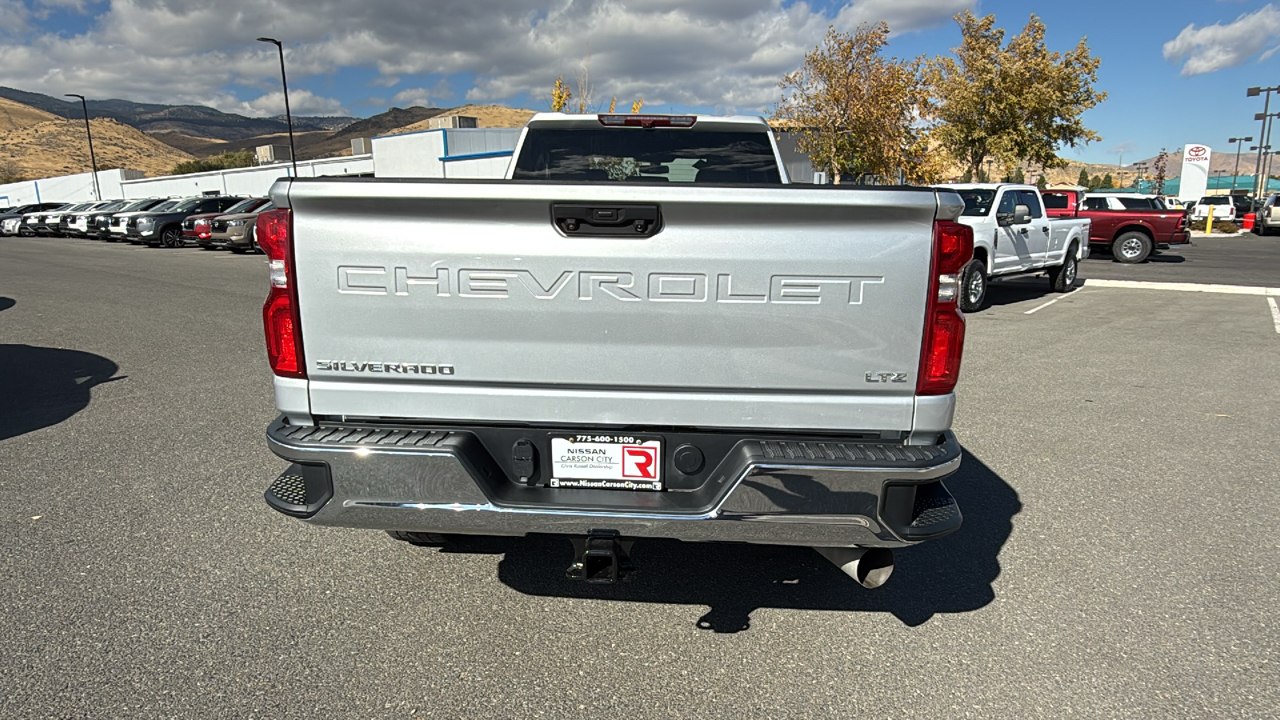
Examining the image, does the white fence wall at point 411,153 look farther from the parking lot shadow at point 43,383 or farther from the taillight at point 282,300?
the taillight at point 282,300

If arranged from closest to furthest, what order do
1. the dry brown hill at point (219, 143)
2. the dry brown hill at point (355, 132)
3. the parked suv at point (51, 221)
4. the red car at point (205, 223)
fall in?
the red car at point (205, 223) < the parked suv at point (51, 221) < the dry brown hill at point (355, 132) < the dry brown hill at point (219, 143)

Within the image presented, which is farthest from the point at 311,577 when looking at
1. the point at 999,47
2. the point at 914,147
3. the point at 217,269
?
the point at 999,47

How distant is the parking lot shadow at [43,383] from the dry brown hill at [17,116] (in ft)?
469

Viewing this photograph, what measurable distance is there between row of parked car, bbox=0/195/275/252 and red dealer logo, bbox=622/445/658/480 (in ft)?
58.9

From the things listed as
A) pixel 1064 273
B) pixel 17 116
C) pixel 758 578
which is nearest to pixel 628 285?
pixel 758 578

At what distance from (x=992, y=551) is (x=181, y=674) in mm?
3578

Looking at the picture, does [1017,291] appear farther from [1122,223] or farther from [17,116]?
[17,116]

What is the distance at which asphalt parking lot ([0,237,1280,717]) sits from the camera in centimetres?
274

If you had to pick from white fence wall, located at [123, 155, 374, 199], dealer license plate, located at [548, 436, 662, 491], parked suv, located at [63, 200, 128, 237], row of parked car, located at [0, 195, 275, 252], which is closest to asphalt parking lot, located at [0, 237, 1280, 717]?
dealer license plate, located at [548, 436, 662, 491]

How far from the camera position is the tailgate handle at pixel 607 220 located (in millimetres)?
2516

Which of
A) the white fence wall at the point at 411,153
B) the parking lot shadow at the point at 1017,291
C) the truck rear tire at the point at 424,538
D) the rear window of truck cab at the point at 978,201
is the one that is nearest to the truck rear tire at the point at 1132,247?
the parking lot shadow at the point at 1017,291

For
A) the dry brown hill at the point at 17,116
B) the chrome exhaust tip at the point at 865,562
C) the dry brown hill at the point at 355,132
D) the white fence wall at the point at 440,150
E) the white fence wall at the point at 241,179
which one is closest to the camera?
the chrome exhaust tip at the point at 865,562

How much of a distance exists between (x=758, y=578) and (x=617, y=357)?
154cm

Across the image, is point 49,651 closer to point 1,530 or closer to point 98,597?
point 98,597
